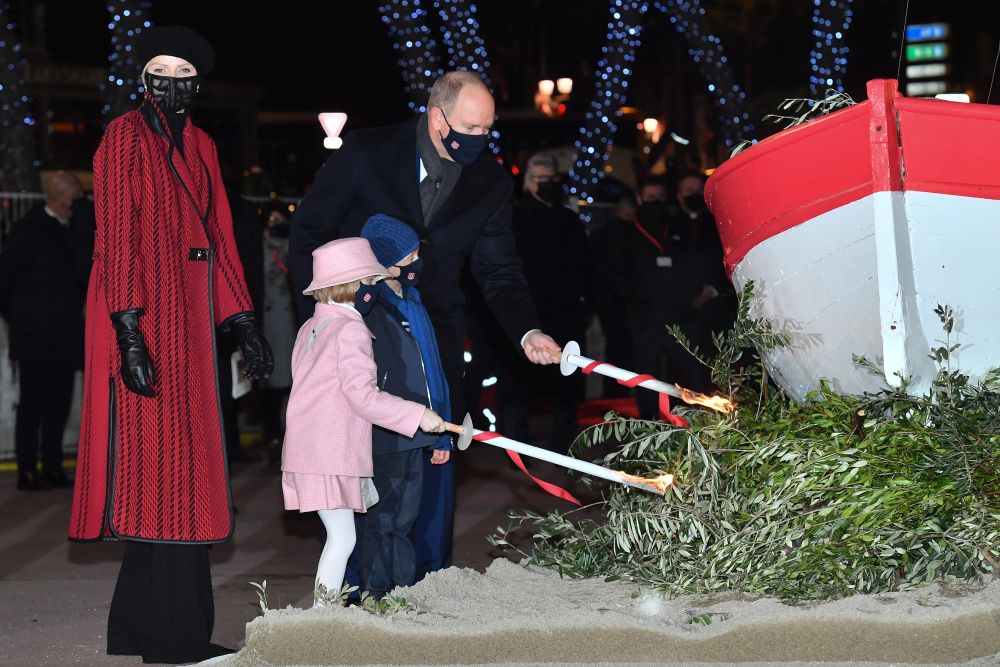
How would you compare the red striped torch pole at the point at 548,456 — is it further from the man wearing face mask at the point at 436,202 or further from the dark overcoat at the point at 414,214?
the dark overcoat at the point at 414,214

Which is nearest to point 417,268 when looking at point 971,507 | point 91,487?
point 91,487

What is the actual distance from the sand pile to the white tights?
1.35 ft

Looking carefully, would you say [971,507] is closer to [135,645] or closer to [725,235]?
[725,235]

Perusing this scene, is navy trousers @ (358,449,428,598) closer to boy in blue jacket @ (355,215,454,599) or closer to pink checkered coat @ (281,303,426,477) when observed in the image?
boy in blue jacket @ (355,215,454,599)

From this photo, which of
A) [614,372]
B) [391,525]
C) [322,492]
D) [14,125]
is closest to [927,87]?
[14,125]

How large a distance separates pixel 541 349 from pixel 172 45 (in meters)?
1.72

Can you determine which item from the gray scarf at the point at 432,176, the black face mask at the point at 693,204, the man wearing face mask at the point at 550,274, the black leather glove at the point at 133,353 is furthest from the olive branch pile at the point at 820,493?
the black face mask at the point at 693,204

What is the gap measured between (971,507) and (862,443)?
1.31ft

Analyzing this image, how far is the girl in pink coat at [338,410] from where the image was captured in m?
4.86

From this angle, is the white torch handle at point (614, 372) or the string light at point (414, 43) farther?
the string light at point (414, 43)

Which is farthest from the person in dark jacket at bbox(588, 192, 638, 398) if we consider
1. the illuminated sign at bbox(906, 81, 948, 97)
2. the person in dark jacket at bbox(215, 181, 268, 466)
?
the illuminated sign at bbox(906, 81, 948, 97)

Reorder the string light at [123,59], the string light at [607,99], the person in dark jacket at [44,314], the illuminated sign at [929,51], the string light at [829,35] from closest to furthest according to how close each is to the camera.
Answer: the person in dark jacket at [44,314], the string light at [123,59], the string light at [829,35], the string light at [607,99], the illuminated sign at [929,51]

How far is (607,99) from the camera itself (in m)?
19.5

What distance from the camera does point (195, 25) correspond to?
118 feet
